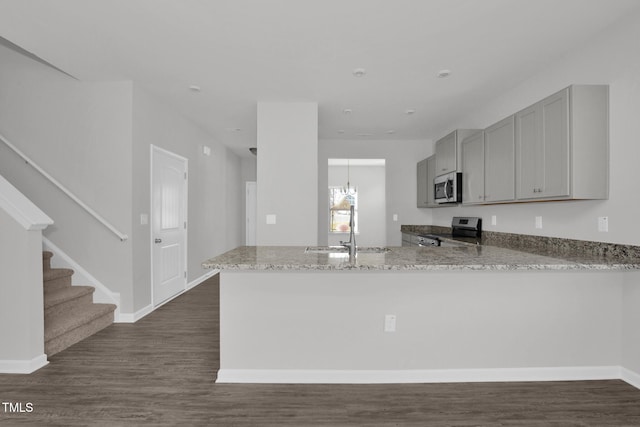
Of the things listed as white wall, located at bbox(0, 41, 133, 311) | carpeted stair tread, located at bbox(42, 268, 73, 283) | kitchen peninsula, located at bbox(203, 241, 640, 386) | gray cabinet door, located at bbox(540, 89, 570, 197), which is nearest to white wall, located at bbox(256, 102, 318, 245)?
white wall, located at bbox(0, 41, 133, 311)

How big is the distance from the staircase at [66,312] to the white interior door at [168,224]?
696mm

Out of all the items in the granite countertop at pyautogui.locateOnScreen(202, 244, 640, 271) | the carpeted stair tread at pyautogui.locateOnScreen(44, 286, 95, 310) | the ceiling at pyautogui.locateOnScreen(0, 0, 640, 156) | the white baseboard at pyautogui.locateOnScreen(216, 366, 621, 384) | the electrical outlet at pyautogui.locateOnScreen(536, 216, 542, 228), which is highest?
the ceiling at pyautogui.locateOnScreen(0, 0, 640, 156)

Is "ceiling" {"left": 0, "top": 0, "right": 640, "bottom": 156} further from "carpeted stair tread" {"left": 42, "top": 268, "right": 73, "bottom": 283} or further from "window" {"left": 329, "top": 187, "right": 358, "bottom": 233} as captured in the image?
"window" {"left": 329, "top": 187, "right": 358, "bottom": 233}

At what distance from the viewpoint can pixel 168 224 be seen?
432 centimetres

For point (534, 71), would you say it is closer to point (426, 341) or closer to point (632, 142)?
point (632, 142)

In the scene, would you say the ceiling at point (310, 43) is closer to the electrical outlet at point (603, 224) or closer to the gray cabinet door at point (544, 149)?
the gray cabinet door at point (544, 149)

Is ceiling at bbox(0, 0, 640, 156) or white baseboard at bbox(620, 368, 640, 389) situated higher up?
ceiling at bbox(0, 0, 640, 156)

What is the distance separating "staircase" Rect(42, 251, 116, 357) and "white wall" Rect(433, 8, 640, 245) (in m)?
4.38

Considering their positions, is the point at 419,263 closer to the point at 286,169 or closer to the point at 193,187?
the point at 286,169

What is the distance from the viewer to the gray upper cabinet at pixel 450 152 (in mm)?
4039

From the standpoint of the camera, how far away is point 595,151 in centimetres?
236

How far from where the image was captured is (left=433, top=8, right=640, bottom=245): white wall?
2186mm

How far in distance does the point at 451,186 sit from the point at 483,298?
2.22m
